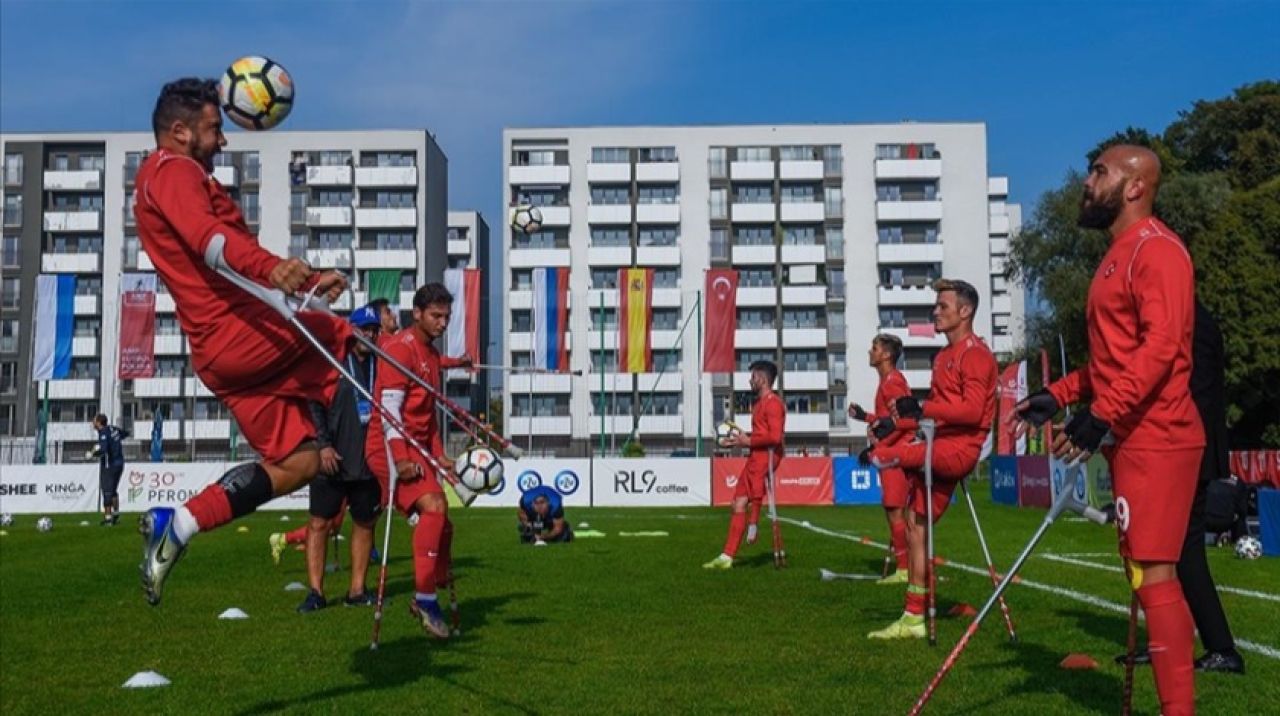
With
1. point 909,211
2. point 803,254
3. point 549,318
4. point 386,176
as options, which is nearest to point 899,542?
point 549,318

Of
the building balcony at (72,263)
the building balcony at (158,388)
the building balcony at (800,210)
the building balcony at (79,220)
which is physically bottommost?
the building balcony at (158,388)

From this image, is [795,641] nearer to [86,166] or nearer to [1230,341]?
[1230,341]

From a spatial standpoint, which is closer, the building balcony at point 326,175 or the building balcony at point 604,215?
the building balcony at point 326,175

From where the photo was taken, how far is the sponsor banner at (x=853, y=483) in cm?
4094

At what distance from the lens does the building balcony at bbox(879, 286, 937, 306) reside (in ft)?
Answer: 299

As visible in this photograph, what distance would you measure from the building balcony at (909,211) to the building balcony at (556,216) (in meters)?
22.1

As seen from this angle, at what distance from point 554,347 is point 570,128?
43.8 meters

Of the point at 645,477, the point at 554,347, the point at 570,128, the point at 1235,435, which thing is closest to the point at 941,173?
the point at 570,128

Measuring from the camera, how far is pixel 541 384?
3565 inches

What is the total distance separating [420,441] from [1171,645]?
5935 mm

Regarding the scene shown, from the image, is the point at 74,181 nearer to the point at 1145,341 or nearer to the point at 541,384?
the point at 541,384

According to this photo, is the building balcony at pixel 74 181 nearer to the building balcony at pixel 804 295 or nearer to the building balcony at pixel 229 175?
the building balcony at pixel 229 175

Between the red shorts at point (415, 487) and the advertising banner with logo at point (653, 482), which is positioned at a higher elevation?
the red shorts at point (415, 487)

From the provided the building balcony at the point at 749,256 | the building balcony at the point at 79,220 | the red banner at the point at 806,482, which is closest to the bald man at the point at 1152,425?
the red banner at the point at 806,482
